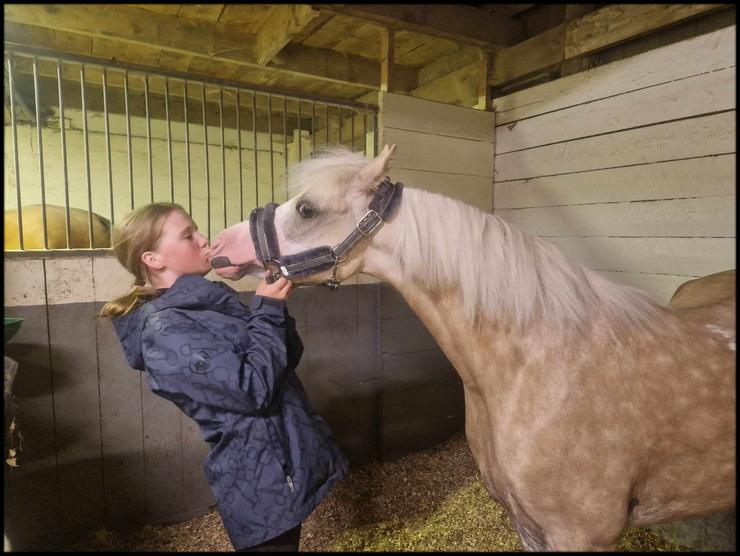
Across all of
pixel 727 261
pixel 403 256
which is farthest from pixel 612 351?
pixel 727 261

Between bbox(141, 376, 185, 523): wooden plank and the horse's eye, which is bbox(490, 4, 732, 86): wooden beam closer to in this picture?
the horse's eye

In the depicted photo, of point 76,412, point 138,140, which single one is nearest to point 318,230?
point 76,412

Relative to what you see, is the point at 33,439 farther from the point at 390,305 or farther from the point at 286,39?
the point at 286,39

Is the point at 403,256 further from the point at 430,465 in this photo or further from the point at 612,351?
the point at 430,465

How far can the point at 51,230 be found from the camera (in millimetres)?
2168

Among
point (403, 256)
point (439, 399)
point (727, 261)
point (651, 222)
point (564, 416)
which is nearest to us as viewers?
point (564, 416)

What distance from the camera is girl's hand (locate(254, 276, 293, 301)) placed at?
115cm

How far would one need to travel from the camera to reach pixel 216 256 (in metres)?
1.23

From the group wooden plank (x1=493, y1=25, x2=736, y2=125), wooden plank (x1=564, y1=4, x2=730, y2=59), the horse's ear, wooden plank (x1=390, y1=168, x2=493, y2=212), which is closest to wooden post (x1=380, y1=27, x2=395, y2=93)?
wooden plank (x1=390, y1=168, x2=493, y2=212)

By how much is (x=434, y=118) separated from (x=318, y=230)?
1410 millimetres

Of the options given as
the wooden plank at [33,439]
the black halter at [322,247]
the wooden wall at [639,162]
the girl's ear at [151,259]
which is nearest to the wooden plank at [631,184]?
the wooden wall at [639,162]

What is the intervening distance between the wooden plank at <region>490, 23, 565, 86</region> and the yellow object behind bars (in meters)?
2.44

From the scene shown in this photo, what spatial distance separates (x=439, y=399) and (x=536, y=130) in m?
1.62

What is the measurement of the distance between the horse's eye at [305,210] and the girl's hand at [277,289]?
7.3 inches
